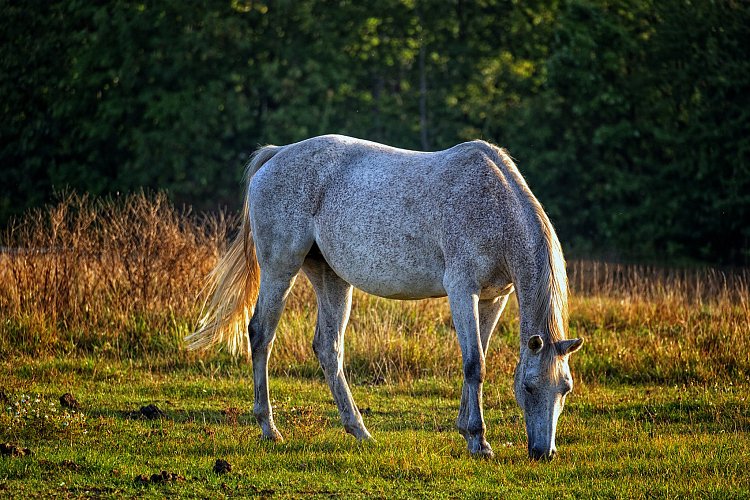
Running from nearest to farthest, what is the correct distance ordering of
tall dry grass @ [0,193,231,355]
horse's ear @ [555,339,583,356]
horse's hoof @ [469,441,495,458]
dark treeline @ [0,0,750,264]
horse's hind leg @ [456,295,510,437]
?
1. horse's ear @ [555,339,583,356]
2. horse's hoof @ [469,441,495,458]
3. horse's hind leg @ [456,295,510,437]
4. tall dry grass @ [0,193,231,355]
5. dark treeline @ [0,0,750,264]

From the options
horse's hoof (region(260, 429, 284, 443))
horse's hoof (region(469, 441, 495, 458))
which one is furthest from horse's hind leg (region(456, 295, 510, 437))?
horse's hoof (region(260, 429, 284, 443))

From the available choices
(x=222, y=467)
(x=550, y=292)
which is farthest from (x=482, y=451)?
(x=222, y=467)

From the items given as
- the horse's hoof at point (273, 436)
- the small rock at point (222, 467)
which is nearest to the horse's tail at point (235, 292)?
the horse's hoof at point (273, 436)

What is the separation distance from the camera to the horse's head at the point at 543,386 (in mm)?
6059

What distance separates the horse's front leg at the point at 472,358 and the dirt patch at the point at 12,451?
119 inches

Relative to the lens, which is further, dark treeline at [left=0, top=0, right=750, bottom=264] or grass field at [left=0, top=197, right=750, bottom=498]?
dark treeline at [left=0, top=0, right=750, bottom=264]

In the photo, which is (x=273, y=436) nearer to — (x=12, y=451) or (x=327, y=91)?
(x=12, y=451)

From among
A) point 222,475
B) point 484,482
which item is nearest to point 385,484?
point 484,482

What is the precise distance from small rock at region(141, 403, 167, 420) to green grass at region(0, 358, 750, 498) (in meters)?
Answer: 0.11

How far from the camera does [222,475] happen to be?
597 cm

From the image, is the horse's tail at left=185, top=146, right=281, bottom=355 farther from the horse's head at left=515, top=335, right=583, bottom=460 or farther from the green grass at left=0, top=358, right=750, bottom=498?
the horse's head at left=515, top=335, right=583, bottom=460

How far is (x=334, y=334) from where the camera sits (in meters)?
7.58

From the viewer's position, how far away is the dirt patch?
244 inches

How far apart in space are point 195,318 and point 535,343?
543cm
